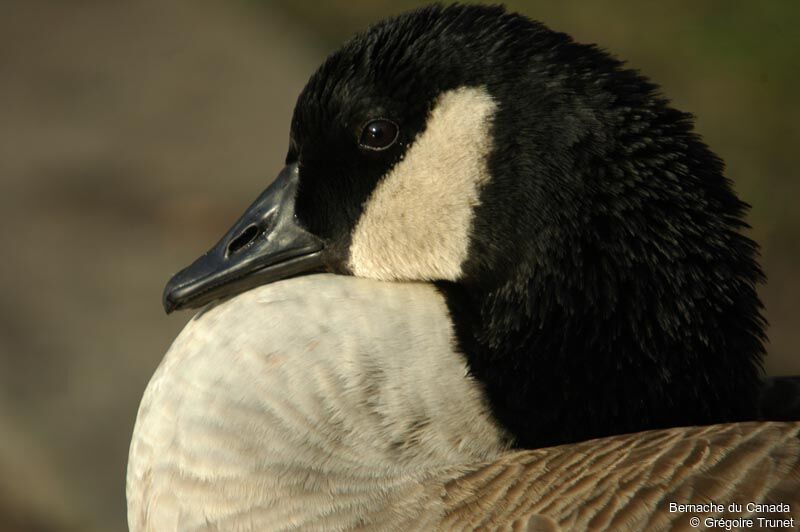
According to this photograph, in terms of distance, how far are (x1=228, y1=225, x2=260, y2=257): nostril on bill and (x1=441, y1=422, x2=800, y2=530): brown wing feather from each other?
84 cm

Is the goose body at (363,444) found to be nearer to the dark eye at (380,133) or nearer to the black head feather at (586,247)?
the black head feather at (586,247)

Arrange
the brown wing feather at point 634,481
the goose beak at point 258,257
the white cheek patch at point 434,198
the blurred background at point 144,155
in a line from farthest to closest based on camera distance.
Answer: the blurred background at point 144,155
the goose beak at point 258,257
the white cheek patch at point 434,198
the brown wing feather at point 634,481

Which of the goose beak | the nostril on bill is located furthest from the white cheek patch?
the nostril on bill

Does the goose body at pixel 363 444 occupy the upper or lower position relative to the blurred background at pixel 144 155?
lower

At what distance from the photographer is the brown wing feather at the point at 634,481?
6.52 ft

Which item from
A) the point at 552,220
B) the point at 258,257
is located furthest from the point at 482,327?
the point at 258,257

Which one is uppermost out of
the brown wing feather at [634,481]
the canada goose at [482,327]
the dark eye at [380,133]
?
the dark eye at [380,133]

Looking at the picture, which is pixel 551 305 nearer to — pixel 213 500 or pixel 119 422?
pixel 213 500

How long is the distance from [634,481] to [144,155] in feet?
14.7

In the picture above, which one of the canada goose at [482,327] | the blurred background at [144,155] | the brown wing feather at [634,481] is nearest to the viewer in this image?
the brown wing feather at [634,481]

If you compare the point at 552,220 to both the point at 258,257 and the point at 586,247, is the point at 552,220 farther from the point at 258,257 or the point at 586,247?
the point at 258,257

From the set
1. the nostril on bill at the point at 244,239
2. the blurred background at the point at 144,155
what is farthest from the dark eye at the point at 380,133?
the blurred background at the point at 144,155

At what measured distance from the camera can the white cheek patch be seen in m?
2.35

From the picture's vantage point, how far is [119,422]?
4.23 m
